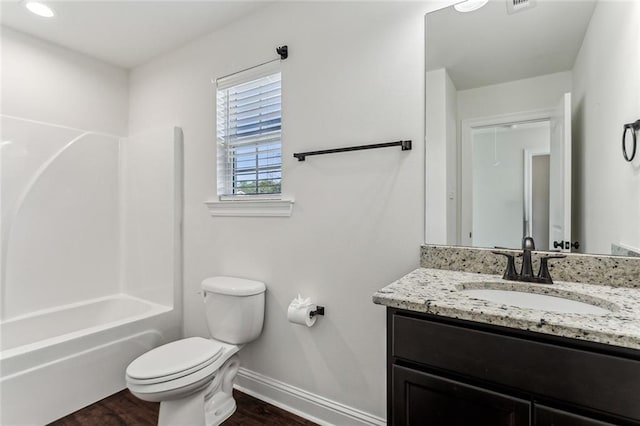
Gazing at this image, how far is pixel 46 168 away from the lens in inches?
92.4

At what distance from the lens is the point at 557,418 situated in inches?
30.4

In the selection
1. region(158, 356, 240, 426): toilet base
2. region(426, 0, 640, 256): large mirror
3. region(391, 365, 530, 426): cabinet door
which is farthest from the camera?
region(158, 356, 240, 426): toilet base

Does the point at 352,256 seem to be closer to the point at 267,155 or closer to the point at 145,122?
the point at 267,155

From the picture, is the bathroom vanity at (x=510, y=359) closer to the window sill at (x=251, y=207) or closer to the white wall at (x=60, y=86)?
the window sill at (x=251, y=207)

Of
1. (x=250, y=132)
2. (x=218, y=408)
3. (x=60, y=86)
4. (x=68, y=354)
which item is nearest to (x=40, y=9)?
(x=60, y=86)

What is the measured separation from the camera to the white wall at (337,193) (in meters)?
1.53

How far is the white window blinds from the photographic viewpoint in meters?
2.02

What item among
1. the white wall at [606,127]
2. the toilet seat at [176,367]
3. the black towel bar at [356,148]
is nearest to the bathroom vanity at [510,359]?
the white wall at [606,127]

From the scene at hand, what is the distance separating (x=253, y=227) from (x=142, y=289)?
4.26ft

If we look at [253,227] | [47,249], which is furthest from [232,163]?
[47,249]

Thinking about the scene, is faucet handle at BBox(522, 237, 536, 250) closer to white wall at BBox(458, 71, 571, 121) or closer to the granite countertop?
the granite countertop

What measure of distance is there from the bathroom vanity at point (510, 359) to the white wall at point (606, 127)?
0.22 m

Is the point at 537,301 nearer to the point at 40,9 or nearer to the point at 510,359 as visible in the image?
the point at 510,359

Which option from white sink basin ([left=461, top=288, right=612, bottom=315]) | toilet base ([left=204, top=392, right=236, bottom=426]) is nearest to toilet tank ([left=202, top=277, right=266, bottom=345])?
toilet base ([left=204, top=392, right=236, bottom=426])
